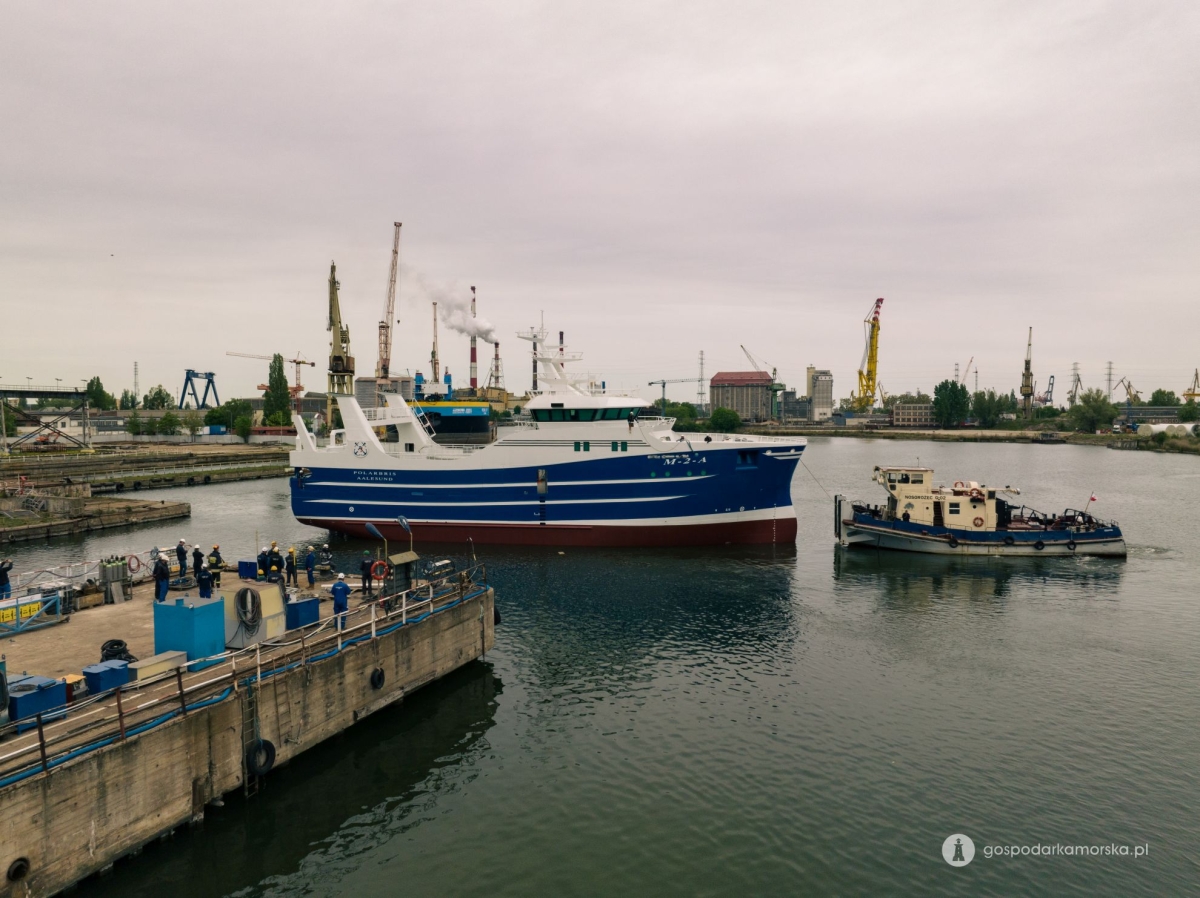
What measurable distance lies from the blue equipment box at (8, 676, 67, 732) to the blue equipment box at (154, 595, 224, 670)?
2.75 m

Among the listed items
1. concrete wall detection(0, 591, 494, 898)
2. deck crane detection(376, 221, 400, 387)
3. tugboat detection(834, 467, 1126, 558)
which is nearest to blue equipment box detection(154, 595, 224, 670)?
concrete wall detection(0, 591, 494, 898)

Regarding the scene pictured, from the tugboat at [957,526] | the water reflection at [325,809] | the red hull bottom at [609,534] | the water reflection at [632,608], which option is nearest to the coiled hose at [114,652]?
the water reflection at [325,809]

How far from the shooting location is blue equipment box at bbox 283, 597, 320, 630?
2031 cm

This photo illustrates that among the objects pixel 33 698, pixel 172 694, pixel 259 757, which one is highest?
pixel 33 698

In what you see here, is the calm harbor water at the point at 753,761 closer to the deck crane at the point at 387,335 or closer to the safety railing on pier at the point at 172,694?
the safety railing on pier at the point at 172,694

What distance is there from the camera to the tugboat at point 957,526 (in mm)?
44594

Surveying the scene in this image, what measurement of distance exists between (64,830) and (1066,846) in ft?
66.3

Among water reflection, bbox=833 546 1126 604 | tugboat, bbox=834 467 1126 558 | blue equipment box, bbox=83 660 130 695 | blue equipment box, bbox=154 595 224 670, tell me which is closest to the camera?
blue equipment box, bbox=83 660 130 695

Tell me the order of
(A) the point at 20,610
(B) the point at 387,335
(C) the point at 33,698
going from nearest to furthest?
(C) the point at 33,698, (A) the point at 20,610, (B) the point at 387,335

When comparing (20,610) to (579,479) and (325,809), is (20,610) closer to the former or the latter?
(325,809)

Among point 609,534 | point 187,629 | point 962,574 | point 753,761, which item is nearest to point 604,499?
point 609,534

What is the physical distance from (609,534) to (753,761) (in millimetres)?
27674

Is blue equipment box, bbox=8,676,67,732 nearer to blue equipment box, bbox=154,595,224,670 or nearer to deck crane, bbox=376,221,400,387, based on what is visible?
blue equipment box, bbox=154,595,224,670

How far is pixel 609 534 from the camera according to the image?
46344 millimetres
